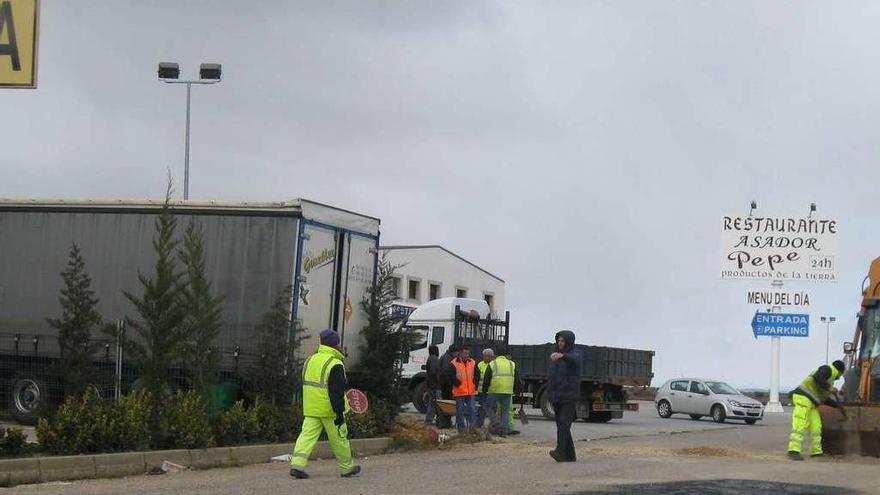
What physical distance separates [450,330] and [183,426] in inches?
560

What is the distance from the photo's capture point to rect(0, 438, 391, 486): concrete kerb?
44.8ft

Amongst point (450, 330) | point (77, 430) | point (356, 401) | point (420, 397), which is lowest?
point (420, 397)

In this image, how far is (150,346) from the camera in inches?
638

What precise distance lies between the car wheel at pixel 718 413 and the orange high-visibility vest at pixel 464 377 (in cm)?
1571

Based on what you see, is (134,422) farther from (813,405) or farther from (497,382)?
(813,405)

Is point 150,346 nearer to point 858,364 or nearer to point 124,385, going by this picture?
point 124,385

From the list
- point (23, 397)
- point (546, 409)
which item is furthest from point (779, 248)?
point (23, 397)

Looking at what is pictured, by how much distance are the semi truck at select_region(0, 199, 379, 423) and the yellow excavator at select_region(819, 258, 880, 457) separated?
7743 mm

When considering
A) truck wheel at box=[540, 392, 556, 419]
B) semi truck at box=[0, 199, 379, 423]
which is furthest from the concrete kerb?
truck wheel at box=[540, 392, 556, 419]

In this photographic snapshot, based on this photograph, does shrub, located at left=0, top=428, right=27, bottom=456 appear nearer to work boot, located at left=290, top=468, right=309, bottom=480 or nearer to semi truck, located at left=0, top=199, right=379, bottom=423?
work boot, located at left=290, top=468, right=309, bottom=480

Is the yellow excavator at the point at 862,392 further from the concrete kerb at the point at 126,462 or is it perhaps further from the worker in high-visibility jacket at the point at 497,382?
the concrete kerb at the point at 126,462

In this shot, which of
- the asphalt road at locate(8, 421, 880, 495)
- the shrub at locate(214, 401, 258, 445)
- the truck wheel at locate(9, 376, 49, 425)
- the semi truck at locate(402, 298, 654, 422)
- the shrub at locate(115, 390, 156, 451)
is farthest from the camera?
the semi truck at locate(402, 298, 654, 422)

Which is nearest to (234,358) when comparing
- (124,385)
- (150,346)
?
(124,385)

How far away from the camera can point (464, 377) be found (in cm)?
2212
